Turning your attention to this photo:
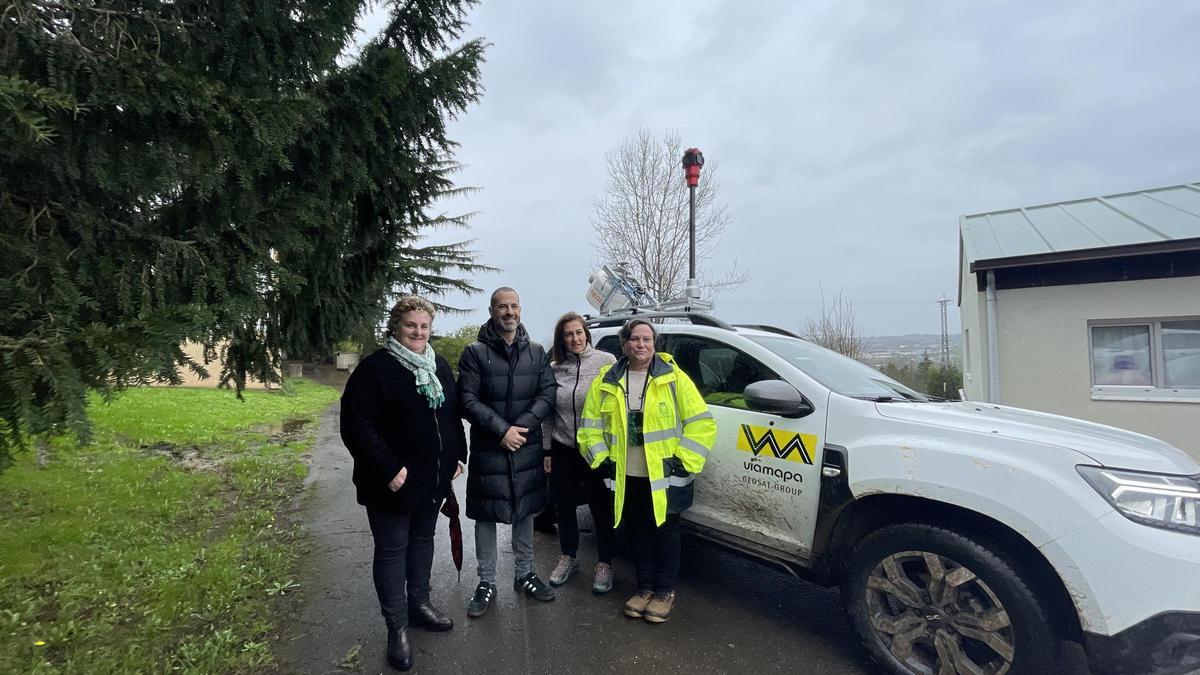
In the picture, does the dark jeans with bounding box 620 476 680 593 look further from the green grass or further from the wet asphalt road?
the green grass

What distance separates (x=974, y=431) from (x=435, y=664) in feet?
9.68

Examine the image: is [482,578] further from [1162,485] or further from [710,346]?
[1162,485]

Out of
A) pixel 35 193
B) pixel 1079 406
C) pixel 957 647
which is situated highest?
pixel 35 193

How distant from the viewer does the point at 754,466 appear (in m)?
3.40

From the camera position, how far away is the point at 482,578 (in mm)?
3592

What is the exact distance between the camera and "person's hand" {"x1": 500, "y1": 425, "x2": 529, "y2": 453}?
11.0ft

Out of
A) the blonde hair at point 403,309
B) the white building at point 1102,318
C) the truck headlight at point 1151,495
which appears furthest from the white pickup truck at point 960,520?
the white building at point 1102,318

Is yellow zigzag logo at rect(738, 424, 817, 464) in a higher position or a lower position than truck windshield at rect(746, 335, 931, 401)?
lower

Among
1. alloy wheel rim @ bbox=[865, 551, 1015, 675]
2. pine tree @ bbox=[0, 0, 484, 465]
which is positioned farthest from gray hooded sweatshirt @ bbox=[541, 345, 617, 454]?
alloy wheel rim @ bbox=[865, 551, 1015, 675]

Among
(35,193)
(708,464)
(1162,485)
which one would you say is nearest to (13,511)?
(35,193)

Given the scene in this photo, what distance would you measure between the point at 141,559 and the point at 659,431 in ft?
12.8

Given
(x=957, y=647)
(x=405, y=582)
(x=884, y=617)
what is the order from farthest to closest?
(x=405, y=582), (x=884, y=617), (x=957, y=647)

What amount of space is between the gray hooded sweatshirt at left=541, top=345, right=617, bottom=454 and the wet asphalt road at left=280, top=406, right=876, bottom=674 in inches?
41.7

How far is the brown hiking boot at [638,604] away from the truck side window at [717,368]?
1295 mm
